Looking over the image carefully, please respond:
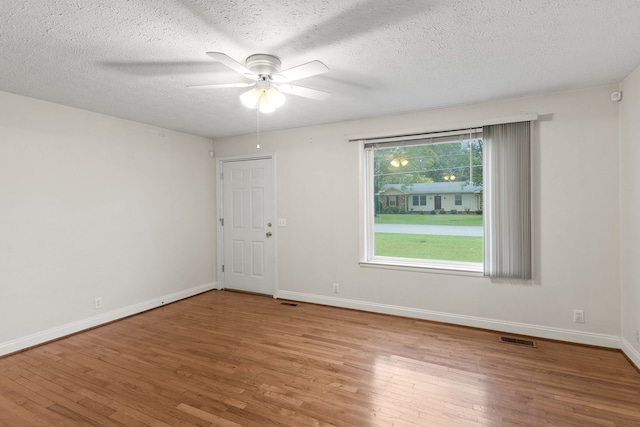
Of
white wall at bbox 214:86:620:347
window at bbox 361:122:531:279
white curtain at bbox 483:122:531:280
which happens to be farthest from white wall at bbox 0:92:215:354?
white curtain at bbox 483:122:531:280

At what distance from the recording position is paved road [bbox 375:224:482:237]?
3703 mm

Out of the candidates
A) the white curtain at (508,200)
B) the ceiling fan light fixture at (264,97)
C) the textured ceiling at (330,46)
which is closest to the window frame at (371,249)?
the white curtain at (508,200)

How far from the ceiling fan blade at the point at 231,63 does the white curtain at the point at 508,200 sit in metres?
2.52

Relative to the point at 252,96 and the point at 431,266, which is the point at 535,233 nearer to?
the point at 431,266

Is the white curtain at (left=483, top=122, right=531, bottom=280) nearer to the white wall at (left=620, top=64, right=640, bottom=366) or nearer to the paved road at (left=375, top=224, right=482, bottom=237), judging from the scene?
the paved road at (left=375, top=224, right=482, bottom=237)

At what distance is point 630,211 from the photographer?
2725 mm

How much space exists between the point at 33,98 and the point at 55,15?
6.27 ft

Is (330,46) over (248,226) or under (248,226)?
over

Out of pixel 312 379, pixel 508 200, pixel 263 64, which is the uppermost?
pixel 263 64

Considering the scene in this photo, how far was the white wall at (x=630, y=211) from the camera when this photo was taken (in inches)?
103

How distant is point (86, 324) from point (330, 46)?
3.84 meters

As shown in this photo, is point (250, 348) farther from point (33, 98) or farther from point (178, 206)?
point (33, 98)

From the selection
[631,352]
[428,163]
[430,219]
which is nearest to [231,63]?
[428,163]

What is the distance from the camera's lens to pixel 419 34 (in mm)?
2039
